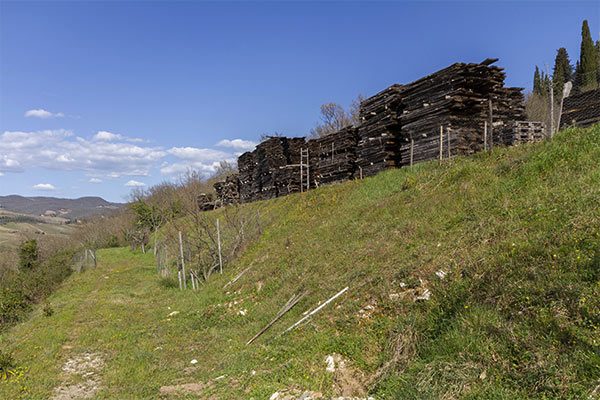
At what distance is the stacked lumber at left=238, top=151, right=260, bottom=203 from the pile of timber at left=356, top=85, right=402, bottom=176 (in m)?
12.8

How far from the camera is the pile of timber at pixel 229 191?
3638 cm

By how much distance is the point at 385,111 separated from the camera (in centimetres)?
1870

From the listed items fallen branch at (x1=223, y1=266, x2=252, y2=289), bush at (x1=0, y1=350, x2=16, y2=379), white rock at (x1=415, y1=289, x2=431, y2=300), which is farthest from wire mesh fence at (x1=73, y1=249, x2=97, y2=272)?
white rock at (x1=415, y1=289, x2=431, y2=300)

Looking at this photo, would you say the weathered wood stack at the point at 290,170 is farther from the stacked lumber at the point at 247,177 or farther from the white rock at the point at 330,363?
the white rock at the point at 330,363

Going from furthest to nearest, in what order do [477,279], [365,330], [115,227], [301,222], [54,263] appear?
[115,227]
[54,263]
[301,222]
[365,330]
[477,279]

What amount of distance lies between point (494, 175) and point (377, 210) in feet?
10.9

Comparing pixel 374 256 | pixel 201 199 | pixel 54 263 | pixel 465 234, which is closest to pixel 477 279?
pixel 465 234

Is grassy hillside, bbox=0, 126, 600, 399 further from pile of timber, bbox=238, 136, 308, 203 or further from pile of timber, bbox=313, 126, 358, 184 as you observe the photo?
pile of timber, bbox=238, 136, 308, 203

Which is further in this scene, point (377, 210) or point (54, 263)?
point (54, 263)

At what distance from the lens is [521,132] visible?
1662 cm

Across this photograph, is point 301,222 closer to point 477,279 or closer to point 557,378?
point 477,279

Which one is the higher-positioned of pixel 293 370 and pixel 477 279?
pixel 477 279

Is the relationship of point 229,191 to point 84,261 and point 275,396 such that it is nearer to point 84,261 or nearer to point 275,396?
point 84,261

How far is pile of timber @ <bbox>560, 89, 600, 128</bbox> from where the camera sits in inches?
715
